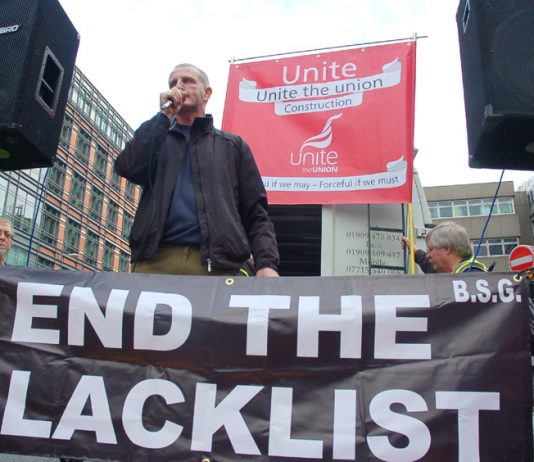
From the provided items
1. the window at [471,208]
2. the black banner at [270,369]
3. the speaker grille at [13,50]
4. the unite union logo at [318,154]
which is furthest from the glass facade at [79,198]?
the black banner at [270,369]

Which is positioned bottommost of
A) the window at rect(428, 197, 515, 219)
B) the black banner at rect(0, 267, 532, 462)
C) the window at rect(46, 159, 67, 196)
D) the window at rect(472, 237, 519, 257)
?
the black banner at rect(0, 267, 532, 462)

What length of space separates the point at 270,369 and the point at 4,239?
289 centimetres

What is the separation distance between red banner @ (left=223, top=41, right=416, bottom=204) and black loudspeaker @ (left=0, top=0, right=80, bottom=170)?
9.40 ft

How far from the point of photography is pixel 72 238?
4200cm

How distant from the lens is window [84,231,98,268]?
4384cm

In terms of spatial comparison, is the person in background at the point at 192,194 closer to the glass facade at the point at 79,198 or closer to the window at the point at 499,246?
the glass facade at the point at 79,198

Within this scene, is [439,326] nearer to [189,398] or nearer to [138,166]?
[189,398]

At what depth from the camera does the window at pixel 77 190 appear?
4224 centimetres

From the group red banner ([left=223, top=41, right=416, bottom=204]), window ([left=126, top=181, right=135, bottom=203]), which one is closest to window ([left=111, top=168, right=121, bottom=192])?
window ([left=126, top=181, right=135, bottom=203])

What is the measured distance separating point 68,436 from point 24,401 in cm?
23

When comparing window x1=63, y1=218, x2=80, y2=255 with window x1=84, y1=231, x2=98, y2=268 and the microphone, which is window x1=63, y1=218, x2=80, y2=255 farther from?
the microphone

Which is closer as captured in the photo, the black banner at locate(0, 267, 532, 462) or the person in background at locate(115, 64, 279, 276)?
the black banner at locate(0, 267, 532, 462)

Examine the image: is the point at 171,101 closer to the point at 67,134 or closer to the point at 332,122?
the point at 332,122

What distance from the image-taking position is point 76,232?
42.5 m
